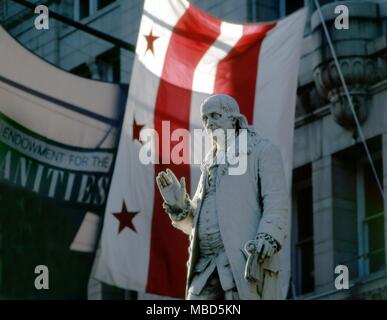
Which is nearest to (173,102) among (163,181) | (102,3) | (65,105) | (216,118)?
(65,105)

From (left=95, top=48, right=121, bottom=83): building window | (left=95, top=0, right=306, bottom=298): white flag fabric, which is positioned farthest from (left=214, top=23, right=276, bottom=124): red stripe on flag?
(left=95, top=48, right=121, bottom=83): building window

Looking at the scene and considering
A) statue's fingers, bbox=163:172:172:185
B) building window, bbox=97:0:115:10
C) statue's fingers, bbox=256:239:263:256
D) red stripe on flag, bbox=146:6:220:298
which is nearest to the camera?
statue's fingers, bbox=256:239:263:256

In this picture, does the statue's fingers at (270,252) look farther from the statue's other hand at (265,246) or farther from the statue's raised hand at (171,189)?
the statue's raised hand at (171,189)

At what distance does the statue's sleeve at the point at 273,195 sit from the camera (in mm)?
21031

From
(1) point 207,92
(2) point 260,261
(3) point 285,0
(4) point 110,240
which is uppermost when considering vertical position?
(3) point 285,0

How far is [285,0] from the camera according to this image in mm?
41875

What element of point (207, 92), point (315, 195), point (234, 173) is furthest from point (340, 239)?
point (234, 173)

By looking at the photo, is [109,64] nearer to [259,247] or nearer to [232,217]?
[232,217]

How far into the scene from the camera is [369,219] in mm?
38125

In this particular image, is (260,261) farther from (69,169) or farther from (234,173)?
(69,169)

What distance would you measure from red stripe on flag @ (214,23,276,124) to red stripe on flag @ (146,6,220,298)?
499mm

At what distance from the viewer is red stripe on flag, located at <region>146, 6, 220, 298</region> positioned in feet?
119

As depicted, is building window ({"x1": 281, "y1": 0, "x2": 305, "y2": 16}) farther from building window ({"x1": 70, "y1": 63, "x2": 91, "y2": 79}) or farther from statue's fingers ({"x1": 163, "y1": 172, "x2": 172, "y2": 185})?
statue's fingers ({"x1": 163, "y1": 172, "x2": 172, "y2": 185})

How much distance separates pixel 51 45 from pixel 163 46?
12.6m
